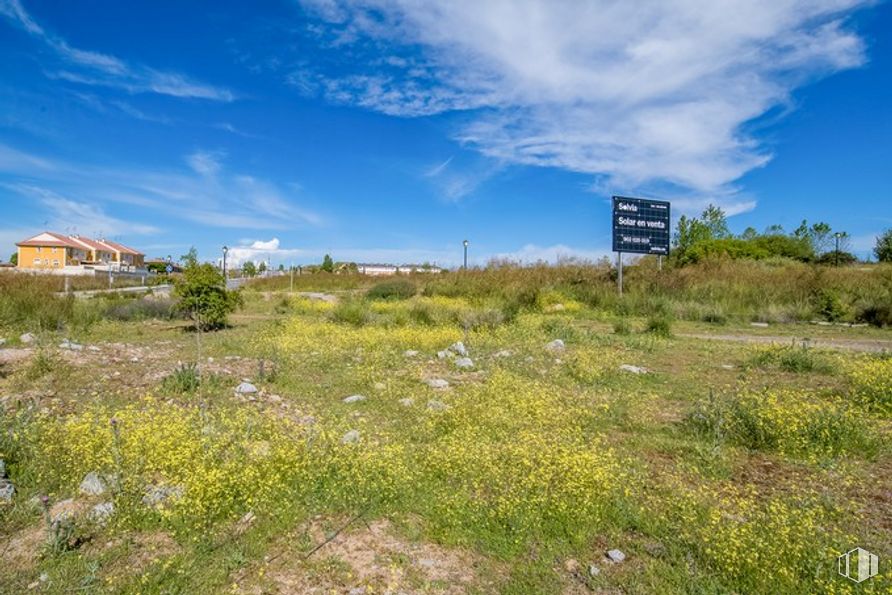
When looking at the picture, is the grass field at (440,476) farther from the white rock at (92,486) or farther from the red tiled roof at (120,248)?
the red tiled roof at (120,248)

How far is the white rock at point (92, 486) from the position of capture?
3137mm

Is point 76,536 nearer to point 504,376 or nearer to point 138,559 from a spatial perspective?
point 138,559

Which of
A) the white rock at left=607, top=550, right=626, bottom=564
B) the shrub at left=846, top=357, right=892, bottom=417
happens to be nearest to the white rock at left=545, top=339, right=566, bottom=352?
the shrub at left=846, top=357, right=892, bottom=417

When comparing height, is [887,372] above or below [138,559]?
above

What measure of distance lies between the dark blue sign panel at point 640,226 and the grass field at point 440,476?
40.4 feet

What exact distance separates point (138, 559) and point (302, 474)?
99 cm

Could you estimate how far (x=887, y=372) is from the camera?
5699 millimetres

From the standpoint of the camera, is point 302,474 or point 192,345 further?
point 192,345

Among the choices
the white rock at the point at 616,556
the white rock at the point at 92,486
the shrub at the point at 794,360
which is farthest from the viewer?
the shrub at the point at 794,360

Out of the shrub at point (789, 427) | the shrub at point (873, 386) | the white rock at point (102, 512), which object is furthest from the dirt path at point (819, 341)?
the white rock at point (102, 512)

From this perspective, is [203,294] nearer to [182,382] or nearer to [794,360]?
[182,382]

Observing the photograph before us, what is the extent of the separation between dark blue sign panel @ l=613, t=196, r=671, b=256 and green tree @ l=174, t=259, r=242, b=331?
14178mm

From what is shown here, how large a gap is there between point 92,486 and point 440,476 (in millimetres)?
2274

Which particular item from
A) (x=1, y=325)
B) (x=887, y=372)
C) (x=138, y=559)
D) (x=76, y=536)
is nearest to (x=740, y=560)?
(x=138, y=559)
